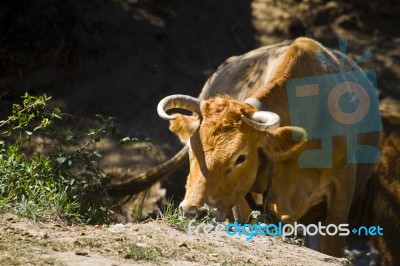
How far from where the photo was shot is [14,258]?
211 inches

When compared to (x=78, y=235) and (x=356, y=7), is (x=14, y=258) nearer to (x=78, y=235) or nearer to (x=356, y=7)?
(x=78, y=235)

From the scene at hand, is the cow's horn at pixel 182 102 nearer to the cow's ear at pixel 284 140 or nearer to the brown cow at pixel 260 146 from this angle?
the brown cow at pixel 260 146

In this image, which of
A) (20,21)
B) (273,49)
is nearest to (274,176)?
(273,49)

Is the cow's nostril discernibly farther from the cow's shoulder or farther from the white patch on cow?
the cow's shoulder

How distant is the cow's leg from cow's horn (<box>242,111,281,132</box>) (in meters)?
1.49

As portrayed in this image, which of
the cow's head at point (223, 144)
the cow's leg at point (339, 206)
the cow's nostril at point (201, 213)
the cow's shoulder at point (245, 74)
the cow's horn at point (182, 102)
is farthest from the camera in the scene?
the cow's shoulder at point (245, 74)

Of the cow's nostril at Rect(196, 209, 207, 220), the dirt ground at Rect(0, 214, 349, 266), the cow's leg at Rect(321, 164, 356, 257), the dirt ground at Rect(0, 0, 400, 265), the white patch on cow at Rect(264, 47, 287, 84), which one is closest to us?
the dirt ground at Rect(0, 214, 349, 266)

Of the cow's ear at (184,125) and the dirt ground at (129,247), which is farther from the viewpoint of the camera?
the cow's ear at (184,125)

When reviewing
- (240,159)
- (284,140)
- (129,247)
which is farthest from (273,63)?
(129,247)

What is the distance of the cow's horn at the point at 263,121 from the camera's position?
7602mm

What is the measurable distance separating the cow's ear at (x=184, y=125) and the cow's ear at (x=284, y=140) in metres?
0.65

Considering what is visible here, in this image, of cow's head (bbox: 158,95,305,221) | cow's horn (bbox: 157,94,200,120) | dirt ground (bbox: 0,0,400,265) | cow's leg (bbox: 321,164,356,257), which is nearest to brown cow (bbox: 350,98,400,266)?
cow's leg (bbox: 321,164,356,257)

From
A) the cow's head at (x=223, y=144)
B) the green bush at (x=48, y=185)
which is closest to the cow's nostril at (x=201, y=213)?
the cow's head at (x=223, y=144)

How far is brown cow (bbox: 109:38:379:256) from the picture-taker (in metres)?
7.57
